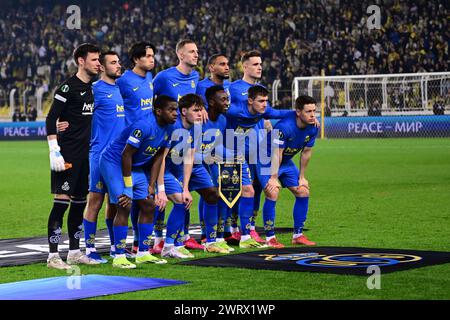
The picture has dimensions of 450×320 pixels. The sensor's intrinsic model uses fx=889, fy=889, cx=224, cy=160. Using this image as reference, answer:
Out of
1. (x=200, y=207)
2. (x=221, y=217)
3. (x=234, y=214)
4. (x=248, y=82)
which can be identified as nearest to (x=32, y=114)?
(x=234, y=214)

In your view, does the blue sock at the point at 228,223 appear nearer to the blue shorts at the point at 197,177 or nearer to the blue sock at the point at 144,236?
the blue shorts at the point at 197,177

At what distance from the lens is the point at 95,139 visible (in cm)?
888

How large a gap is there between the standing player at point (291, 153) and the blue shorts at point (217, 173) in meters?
0.23

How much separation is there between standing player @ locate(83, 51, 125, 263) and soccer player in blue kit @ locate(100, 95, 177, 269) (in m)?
0.35

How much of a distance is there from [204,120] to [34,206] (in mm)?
6171

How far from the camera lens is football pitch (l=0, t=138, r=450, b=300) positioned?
22.0 feet

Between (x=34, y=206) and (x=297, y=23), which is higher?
(x=297, y=23)

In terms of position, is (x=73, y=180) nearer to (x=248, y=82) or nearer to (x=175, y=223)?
(x=175, y=223)

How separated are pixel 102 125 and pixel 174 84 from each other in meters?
1.20

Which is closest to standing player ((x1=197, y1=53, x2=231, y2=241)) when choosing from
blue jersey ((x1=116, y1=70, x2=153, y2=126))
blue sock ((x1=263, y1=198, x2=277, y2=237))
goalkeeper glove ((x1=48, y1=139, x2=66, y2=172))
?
blue sock ((x1=263, y1=198, x2=277, y2=237))

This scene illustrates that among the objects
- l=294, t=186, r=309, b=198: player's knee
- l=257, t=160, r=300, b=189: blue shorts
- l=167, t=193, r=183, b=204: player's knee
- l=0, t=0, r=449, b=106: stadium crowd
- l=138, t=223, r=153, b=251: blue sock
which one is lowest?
l=138, t=223, r=153, b=251: blue sock

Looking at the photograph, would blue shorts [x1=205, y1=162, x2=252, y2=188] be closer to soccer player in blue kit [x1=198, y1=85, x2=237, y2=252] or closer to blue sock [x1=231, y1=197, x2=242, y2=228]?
soccer player in blue kit [x1=198, y1=85, x2=237, y2=252]
